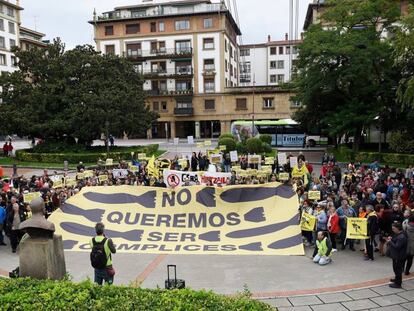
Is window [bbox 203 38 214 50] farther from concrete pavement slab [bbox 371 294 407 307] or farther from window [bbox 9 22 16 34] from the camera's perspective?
concrete pavement slab [bbox 371 294 407 307]

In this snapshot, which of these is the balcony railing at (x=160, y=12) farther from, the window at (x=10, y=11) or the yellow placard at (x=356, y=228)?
the yellow placard at (x=356, y=228)

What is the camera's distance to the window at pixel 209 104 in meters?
66.8

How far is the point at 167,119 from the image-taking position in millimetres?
68625

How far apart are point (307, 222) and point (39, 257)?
8.52m

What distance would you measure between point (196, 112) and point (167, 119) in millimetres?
5063

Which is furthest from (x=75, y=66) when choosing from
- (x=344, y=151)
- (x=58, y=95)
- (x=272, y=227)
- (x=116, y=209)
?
(x=272, y=227)

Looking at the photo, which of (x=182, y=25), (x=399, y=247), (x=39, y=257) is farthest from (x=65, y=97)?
(x=399, y=247)

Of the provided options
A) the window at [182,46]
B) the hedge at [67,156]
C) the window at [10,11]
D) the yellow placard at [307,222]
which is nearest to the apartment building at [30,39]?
the window at [10,11]

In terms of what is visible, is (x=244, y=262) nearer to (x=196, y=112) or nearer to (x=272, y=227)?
(x=272, y=227)

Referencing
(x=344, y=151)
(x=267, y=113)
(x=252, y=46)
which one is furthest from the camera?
(x=252, y=46)

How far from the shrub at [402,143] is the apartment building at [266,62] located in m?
50.3

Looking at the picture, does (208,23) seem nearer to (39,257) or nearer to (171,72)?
(171,72)

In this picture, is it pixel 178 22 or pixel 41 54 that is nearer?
pixel 41 54

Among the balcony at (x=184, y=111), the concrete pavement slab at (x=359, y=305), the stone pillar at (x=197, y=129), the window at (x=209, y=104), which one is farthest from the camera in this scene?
the stone pillar at (x=197, y=129)
